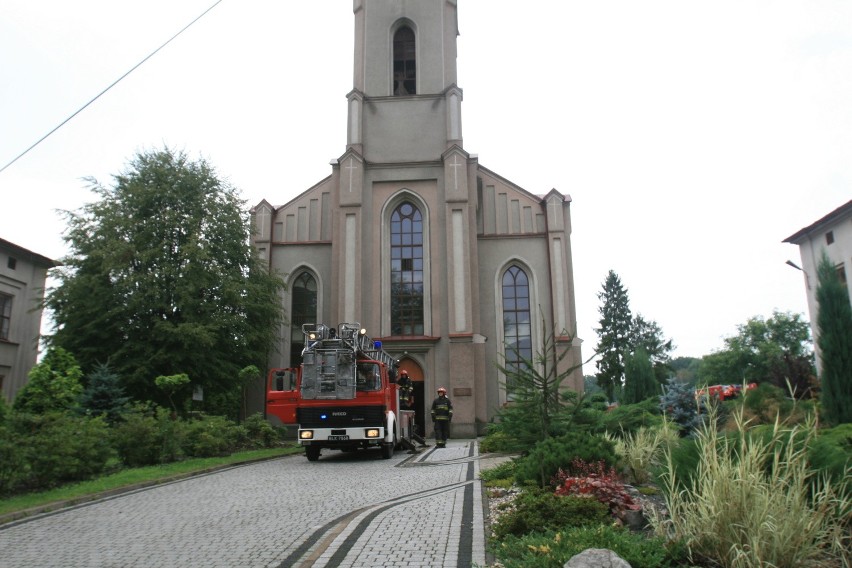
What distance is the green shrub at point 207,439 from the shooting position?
631 inches

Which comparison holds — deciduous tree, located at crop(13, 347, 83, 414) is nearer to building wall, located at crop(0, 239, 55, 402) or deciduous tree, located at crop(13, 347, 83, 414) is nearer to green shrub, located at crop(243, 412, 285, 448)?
green shrub, located at crop(243, 412, 285, 448)

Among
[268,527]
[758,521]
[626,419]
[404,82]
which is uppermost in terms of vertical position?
[404,82]

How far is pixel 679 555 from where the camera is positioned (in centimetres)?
491

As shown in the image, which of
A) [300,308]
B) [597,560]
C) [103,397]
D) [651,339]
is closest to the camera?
[597,560]

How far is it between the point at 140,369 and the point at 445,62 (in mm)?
19110

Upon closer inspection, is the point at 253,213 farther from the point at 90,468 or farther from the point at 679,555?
the point at 679,555

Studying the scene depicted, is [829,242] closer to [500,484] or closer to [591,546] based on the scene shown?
[500,484]

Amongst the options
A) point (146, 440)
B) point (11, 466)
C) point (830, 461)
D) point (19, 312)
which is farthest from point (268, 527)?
point (19, 312)

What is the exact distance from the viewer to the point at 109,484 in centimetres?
1094

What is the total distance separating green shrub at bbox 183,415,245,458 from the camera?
1602 cm

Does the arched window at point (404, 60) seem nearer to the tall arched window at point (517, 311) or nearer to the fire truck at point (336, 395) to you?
the tall arched window at point (517, 311)

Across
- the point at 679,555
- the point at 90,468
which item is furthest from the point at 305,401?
the point at 679,555

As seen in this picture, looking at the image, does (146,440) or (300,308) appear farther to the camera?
(300,308)

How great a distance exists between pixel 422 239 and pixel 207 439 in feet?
49.9
